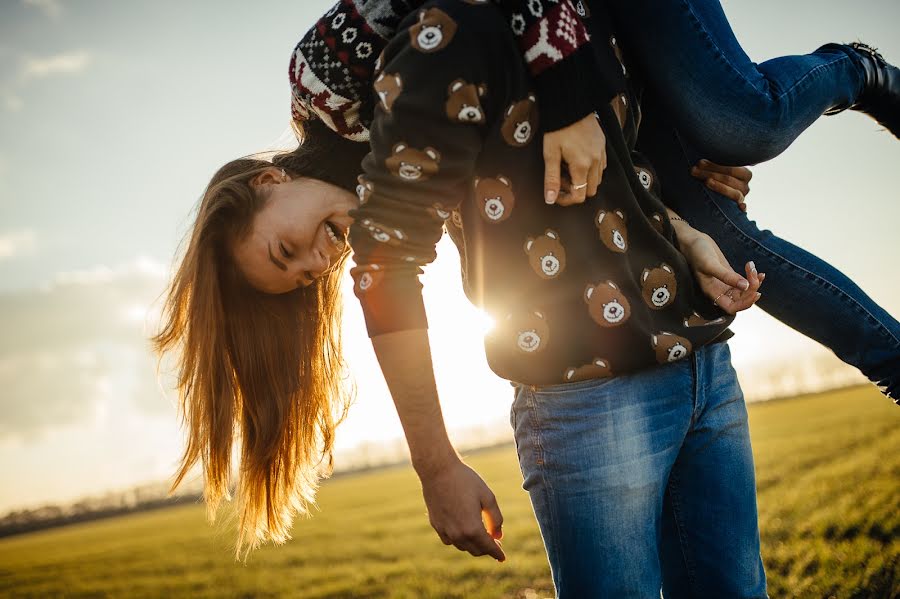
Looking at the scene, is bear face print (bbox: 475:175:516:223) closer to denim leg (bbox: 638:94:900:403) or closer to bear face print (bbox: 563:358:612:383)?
bear face print (bbox: 563:358:612:383)

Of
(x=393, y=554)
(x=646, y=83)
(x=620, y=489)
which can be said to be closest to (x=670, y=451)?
(x=620, y=489)

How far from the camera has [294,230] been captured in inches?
80.9

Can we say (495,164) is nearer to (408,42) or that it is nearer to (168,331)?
(408,42)

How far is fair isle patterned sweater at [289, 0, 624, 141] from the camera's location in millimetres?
1342

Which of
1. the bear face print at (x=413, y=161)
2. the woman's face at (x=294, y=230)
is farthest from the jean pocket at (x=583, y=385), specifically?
the woman's face at (x=294, y=230)

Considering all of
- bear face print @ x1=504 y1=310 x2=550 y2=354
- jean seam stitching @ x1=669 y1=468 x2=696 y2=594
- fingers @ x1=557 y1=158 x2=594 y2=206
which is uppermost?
fingers @ x1=557 y1=158 x2=594 y2=206

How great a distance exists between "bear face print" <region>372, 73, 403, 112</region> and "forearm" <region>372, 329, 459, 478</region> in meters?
0.53

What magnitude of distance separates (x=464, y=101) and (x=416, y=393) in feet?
2.29

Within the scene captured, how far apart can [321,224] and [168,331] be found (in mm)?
874

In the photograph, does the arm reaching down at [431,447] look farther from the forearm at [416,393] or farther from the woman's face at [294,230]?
the woman's face at [294,230]

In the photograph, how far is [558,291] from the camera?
57.5 inches

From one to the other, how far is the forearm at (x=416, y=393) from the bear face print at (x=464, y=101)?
51cm

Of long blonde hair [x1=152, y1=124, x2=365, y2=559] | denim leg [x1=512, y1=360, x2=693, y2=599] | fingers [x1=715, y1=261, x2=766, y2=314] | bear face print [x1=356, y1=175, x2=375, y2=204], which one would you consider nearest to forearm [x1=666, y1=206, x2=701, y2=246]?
fingers [x1=715, y1=261, x2=766, y2=314]

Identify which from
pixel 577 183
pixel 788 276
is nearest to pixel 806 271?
pixel 788 276
